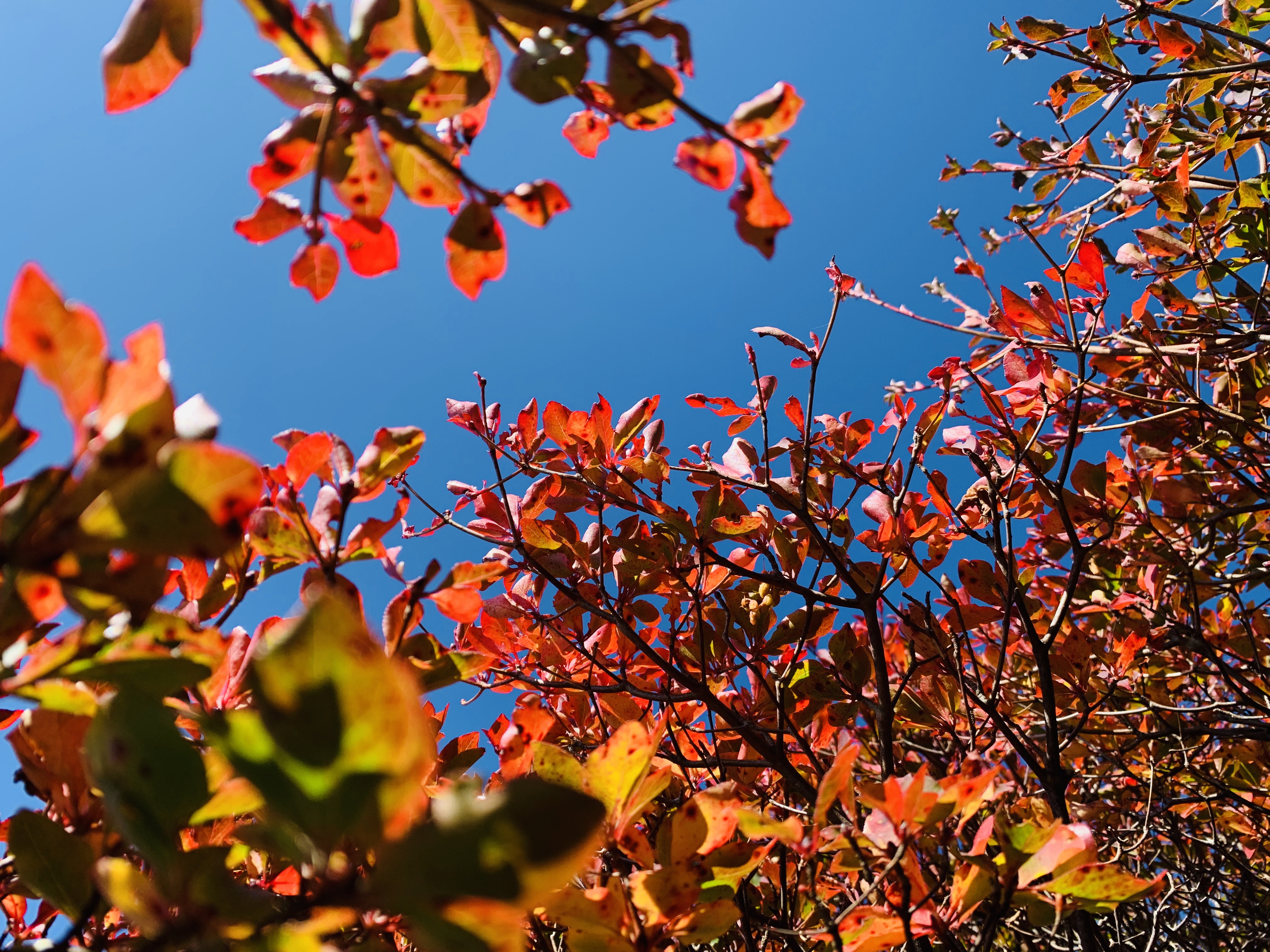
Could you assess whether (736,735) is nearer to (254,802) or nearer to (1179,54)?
(254,802)

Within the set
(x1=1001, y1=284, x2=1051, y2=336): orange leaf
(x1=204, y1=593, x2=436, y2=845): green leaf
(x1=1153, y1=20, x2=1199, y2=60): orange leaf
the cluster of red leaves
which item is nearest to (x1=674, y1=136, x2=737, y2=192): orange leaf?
the cluster of red leaves

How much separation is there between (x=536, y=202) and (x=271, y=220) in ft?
0.88

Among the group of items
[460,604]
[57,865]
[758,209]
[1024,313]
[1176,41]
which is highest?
[1176,41]

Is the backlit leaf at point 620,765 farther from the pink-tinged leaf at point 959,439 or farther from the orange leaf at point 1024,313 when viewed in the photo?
the orange leaf at point 1024,313

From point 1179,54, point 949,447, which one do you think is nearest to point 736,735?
point 949,447

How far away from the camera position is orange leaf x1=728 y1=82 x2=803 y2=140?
714 mm

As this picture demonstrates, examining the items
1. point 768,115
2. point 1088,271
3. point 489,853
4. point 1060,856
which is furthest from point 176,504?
point 1088,271

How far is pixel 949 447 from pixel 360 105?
159 centimetres

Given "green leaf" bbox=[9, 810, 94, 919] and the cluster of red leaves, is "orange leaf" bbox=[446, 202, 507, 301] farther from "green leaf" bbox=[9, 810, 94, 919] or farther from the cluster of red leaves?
"green leaf" bbox=[9, 810, 94, 919]

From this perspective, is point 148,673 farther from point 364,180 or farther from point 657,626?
point 657,626

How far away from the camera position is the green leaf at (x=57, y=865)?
558 mm

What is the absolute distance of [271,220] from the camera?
0.74 meters

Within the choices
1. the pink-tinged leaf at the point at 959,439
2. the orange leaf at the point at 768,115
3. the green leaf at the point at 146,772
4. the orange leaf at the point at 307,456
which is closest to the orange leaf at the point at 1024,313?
the pink-tinged leaf at the point at 959,439

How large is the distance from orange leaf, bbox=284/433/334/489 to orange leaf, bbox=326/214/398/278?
21cm
